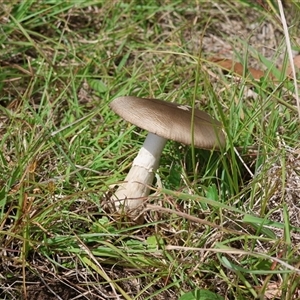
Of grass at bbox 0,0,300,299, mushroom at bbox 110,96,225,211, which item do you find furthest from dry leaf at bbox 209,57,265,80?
mushroom at bbox 110,96,225,211

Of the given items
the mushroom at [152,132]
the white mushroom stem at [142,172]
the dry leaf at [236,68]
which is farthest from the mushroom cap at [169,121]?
the dry leaf at [236,68]

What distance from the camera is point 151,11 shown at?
3.62m

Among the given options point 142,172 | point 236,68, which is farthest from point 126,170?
point 236,68

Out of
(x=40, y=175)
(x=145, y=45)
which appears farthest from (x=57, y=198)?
(x=145, y=45)

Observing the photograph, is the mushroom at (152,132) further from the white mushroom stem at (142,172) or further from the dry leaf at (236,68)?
the dry leaf at (236,68)

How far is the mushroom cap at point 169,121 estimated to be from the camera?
7.16 ft

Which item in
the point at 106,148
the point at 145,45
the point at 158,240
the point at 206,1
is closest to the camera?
the point at 158,240

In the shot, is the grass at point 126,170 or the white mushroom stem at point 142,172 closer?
the grass at point 126,170

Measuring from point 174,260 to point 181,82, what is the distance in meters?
1.26

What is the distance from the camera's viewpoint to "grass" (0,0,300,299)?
2135 millimetres

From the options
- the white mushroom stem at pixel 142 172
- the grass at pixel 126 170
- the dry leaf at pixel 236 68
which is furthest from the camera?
the dry leaf at pixel 236 68

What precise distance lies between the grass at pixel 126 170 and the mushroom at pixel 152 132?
0.07m

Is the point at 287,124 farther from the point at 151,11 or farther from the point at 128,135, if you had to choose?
the point at 151,11

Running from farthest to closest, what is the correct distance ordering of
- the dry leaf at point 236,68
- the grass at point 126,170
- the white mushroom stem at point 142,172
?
1. the dry leaf at point 236,68
2. the white mushroom stem at point 142,172
3. the grass at point 126,170
